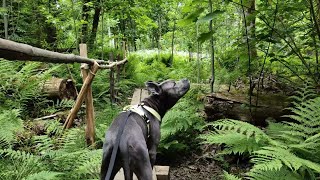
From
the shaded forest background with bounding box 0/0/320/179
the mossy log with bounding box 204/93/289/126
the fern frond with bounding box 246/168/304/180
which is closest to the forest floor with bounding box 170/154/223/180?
the shaded forest background with bounding box 0/0/320/179

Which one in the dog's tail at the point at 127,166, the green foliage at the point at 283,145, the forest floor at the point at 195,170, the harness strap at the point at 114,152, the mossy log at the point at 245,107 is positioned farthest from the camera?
the mossy log at the point at 245,107

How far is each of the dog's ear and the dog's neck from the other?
7 cm

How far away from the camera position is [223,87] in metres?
6.00

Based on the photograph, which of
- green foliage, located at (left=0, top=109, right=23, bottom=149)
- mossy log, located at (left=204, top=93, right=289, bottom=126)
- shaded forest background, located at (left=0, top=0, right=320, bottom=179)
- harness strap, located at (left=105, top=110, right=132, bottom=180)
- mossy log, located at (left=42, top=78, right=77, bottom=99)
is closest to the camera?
harness strap, located at (left=105, top=110, right=132, bottom=180)

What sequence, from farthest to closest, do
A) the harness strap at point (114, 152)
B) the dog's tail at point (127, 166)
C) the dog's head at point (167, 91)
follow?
the dog's head at point (167, 91) < the dog's tail at point (127, 166) < the harness strap at point (114, 152)

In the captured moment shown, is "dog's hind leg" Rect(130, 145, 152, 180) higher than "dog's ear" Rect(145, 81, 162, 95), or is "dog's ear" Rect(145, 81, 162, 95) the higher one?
"dog's ear" Rect(145, 81, 162, 95)

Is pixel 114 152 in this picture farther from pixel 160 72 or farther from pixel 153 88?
pixel 160 72

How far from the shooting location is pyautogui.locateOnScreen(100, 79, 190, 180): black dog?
2.72 meters

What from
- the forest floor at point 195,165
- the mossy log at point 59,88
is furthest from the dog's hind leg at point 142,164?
the mossy log at point 59,88

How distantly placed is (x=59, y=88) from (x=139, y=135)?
4841 millimetres

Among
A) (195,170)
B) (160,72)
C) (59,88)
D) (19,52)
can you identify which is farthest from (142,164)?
(160,72)

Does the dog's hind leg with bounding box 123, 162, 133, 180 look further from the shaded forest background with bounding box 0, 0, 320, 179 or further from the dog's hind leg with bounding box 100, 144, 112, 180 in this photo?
the shaded forest background with bounding box 0, 0, 320, 179

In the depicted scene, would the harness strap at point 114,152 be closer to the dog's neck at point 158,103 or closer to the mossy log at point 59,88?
the dog's neck at point 158,103

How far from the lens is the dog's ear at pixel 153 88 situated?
11.9 feet
